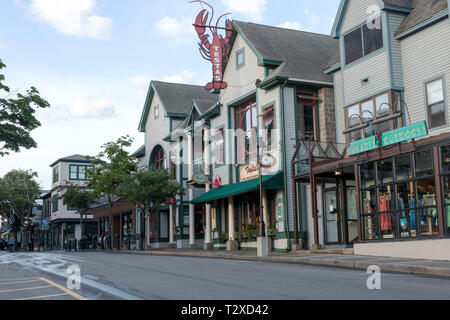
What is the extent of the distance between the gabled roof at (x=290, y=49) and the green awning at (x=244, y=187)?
15.7 ft

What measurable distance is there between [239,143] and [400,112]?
12275mm

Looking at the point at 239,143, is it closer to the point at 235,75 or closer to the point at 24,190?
the point at 235,75

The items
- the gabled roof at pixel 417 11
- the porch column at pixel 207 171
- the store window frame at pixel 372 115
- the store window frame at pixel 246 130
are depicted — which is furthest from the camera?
the porch column at pixel 207 171

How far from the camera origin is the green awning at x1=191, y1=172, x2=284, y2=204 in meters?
26.2

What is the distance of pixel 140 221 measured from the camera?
46.3 m

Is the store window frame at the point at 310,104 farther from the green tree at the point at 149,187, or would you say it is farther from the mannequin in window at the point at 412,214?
the green tree at the point at 149,187

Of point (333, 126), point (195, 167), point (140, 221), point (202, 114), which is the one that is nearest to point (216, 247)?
point (195, 167)

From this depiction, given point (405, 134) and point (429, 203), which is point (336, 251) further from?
point (405, 134)

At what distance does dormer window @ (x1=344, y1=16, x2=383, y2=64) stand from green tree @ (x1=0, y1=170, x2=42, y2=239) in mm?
49076

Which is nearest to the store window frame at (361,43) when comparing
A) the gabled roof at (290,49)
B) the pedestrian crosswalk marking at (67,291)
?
the gabled roof at (290,49)

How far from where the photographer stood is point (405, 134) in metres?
18.8

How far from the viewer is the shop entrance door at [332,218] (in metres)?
24.5

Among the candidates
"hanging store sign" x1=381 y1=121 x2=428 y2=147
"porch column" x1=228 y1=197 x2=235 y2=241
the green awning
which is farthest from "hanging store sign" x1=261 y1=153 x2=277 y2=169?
"hanging store sign" x1=381 y1=121 x2=428 y2=147

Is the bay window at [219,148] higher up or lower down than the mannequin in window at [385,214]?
higher up
